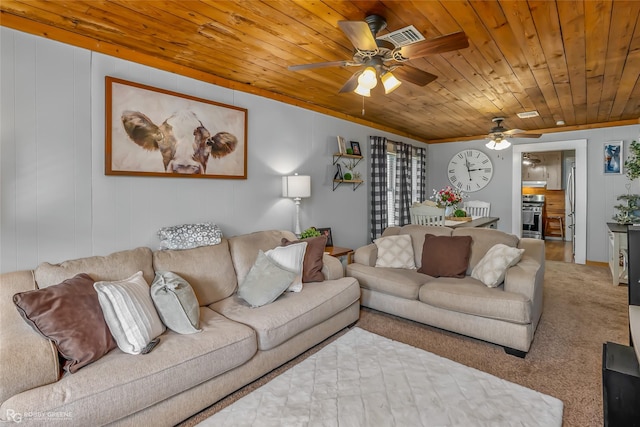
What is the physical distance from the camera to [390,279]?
124 inches

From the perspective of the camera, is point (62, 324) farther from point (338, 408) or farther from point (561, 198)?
point (561, 198)

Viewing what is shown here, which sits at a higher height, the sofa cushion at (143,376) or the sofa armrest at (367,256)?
the sofa armrest at (367,256)

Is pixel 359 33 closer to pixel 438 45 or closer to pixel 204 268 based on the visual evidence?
pixel 438 45

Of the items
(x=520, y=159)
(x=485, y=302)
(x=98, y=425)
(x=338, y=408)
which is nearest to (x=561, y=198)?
(x=520, y=159)

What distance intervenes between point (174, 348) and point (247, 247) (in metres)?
1.24

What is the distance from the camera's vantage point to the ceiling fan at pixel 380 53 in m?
1.79

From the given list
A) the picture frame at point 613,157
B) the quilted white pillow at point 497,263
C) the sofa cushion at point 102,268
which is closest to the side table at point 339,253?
the quilted white pillow at point 497,263

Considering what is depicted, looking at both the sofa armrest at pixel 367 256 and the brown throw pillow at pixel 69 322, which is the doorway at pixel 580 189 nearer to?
the sofa armrest at pixel 367 256

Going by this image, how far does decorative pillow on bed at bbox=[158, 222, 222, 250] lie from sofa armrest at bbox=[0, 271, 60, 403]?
39.2 inches

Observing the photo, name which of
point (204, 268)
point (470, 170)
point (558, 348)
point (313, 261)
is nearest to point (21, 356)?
point (204, 268)

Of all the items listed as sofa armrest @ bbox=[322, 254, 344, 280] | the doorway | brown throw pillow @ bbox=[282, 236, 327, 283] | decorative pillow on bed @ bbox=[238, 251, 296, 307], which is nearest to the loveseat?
sofa armrest @ bbox=[322, 254, 344, 280]

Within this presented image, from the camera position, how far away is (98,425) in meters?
1.44

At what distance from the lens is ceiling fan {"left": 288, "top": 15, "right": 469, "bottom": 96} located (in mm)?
1792

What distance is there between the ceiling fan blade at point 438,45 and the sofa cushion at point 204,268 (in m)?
2.03
